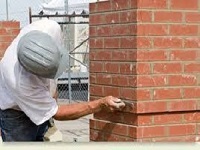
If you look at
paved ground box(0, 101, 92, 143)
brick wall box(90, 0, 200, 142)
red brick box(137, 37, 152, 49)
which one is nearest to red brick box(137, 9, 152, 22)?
brick wall box(90, 0, 200, 142)

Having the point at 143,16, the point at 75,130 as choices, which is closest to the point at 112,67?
the point at 143,16

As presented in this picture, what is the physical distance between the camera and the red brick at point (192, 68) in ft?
12.6

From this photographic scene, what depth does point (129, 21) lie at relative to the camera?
12.3 ft

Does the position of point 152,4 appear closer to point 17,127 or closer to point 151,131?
point 151,131

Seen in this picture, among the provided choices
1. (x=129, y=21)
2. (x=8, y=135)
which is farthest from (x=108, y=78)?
(x=8, y=135)

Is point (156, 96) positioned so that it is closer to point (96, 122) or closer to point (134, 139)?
point (134, 139)

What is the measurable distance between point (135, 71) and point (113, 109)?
0.37 metres

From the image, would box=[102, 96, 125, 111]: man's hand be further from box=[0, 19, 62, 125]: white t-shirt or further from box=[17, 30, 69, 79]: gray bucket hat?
box=[17, 30, 69, 79]: gray bucket hat

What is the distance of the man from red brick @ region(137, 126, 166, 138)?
23 centimetres

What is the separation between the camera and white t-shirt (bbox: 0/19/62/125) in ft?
11.9

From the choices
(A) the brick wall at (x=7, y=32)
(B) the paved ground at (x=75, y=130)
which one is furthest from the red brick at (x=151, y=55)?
(A) the brick wall at (x=7, y=32)

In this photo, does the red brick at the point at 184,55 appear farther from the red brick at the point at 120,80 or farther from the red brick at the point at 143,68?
the red brick at the point at 120,80

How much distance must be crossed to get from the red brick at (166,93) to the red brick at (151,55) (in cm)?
22

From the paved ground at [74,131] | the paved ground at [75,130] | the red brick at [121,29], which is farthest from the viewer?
the paved ground at [75,130]
